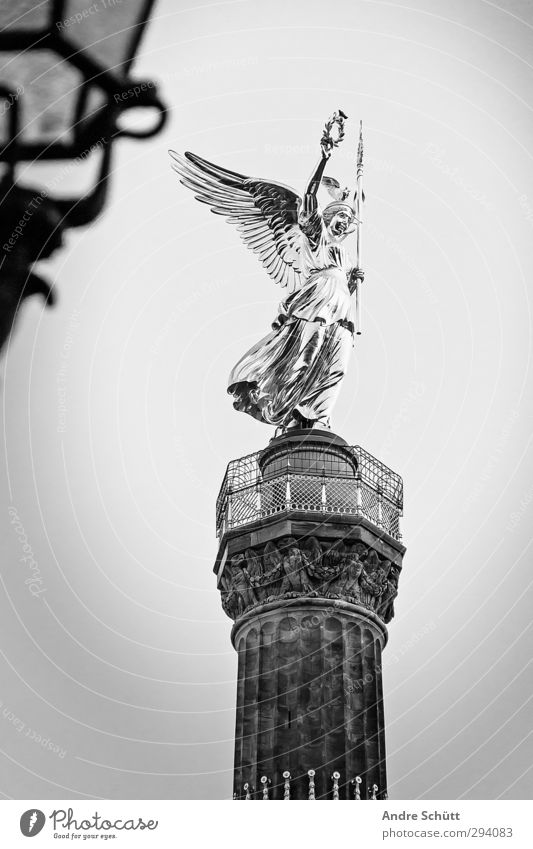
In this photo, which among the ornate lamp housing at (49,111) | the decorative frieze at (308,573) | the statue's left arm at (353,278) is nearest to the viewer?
the ornate lamp housing at (49,111)

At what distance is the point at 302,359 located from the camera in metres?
29.0

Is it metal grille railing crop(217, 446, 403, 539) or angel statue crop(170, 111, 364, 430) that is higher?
angel statue crop(170, 111, 364, 430)

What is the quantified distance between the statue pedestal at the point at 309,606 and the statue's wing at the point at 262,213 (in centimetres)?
542

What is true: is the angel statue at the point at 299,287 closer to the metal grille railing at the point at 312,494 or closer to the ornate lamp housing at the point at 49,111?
the metal grille railing at the point at 312,494

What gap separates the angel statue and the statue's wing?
1.0 inches

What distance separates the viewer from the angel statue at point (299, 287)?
95.3 feet

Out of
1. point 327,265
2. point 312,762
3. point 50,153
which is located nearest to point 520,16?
point 327,265

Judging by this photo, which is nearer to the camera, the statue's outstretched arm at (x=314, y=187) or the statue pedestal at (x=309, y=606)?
the statue pedestal at (x=309, y=606)

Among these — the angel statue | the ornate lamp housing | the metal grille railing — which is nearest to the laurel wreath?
the angel statue

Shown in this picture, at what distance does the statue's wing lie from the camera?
31.3 metres

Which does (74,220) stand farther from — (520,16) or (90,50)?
(520,16)

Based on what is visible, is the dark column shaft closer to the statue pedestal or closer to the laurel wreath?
the statue pedestal

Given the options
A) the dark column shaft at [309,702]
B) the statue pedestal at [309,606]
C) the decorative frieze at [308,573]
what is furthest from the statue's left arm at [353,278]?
the dark column shaft at [309,702]
